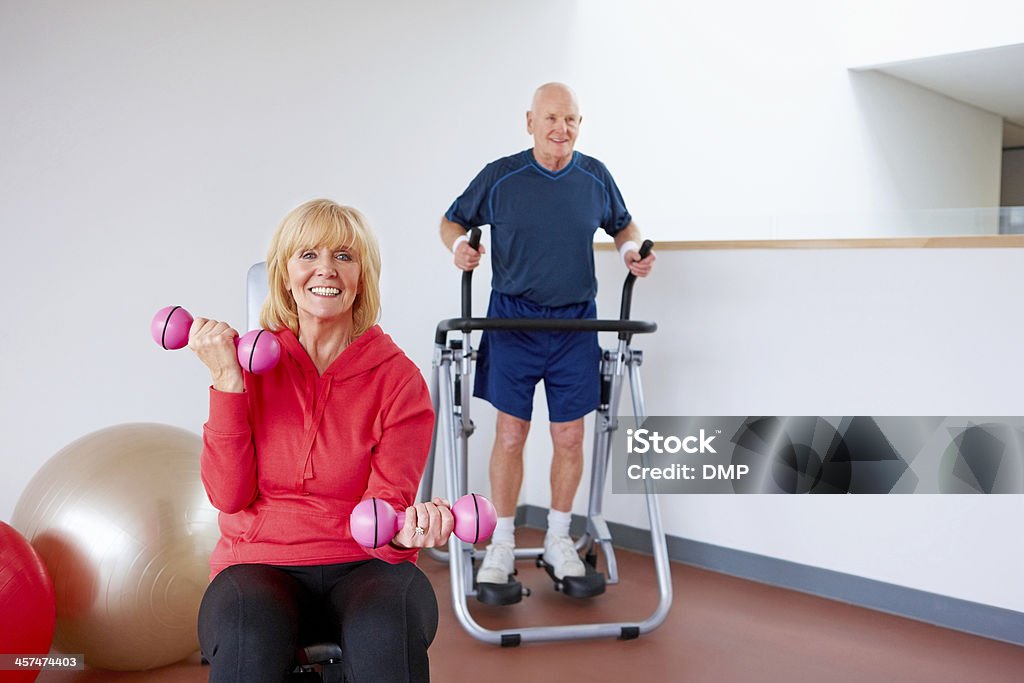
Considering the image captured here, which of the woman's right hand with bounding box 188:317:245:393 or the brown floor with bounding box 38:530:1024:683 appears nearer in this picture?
the woman's right hand with bounding box 188:317:245:393

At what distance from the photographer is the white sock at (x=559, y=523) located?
10.6ft

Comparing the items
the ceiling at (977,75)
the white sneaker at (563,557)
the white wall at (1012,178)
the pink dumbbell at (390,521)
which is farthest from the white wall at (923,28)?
the pink dumbbell at (390,521)

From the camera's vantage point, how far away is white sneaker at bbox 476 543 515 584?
3.03m

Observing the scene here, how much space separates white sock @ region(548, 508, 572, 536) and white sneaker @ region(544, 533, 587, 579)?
2cm

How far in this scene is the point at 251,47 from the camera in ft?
10.5

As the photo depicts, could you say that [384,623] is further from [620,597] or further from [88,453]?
[620,597]

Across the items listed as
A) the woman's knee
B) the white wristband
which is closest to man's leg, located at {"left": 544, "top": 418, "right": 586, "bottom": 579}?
the white wristband

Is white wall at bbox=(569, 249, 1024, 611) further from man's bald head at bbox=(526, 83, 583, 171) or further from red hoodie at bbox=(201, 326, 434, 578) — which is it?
red hoodie at bbox=(201, 326, 434, 578)

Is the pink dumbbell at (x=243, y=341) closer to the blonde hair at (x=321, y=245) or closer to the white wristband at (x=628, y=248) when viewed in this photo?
the blonde hair at (x=321, y=245)

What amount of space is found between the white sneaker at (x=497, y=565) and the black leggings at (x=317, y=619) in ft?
4.62

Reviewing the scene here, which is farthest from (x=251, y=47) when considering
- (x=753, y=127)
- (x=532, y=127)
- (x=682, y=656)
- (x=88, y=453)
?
(x=753, y=127)

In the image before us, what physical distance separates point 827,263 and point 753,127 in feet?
9.31

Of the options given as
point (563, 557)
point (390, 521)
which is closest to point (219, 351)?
point (390, 521)

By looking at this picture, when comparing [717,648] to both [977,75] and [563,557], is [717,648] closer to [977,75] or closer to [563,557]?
[563,557]
